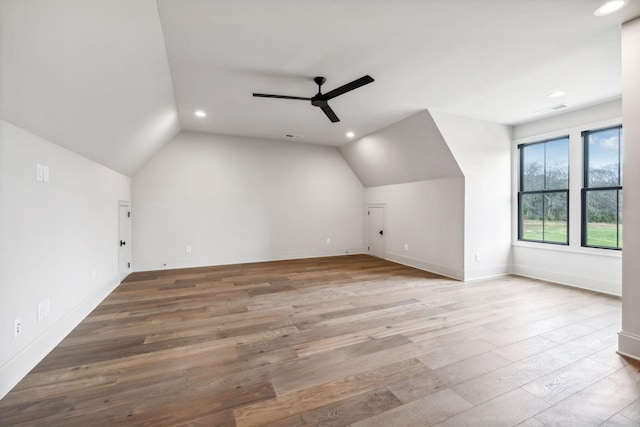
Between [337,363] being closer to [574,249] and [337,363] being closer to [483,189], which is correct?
[483,189]

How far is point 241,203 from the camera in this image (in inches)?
229

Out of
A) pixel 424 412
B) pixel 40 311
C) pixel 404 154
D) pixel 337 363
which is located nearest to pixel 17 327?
pixel 40 311

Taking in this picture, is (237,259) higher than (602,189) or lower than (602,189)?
lower

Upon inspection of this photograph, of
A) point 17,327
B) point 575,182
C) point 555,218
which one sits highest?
point 575,182

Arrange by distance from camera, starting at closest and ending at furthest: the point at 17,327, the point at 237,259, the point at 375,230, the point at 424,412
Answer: the point at 424,412
the point at 17,327
the point at 237,259
the point at 375,230

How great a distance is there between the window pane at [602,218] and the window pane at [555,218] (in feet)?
0.93

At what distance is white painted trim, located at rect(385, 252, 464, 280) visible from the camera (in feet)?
15.1

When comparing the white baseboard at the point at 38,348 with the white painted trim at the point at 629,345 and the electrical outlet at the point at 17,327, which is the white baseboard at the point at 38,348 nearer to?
the electrical outlet at the point at 17,327

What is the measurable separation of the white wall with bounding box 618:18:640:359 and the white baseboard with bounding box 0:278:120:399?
15.0 feet

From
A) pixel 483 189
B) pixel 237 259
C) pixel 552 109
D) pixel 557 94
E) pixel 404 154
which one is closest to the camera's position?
pixel 557 94

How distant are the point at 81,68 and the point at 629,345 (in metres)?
4.70

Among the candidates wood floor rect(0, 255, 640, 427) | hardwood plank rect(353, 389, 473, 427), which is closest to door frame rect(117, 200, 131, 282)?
wood floor rect(0, 255, 640, 427)

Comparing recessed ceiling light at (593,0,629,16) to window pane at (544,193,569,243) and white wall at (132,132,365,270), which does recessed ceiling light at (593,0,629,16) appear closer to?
window pane at (544,193,569,243)

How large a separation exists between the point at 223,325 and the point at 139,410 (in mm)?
1200
